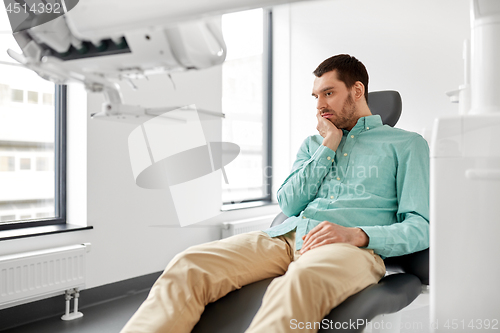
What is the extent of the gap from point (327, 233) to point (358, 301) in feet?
0.84

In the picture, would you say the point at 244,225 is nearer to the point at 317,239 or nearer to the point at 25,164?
the point at 25,164

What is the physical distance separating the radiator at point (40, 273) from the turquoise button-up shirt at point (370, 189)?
1.15 metres

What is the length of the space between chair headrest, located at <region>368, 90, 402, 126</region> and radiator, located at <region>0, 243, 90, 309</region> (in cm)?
157

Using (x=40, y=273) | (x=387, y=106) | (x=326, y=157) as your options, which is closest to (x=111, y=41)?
(x=326, y=157)

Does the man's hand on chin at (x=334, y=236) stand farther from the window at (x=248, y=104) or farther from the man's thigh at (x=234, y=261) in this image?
the window at (x=248, y=104)

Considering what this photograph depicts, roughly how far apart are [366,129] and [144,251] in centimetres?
160

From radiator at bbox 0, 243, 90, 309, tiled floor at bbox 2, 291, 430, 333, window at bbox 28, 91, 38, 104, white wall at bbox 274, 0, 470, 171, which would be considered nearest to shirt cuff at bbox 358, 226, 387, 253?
tiled floor at bbox 2, 291, 430, 333

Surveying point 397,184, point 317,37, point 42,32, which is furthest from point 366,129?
point 317,37

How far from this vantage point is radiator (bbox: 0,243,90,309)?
1835 mm

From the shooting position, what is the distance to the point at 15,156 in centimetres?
217

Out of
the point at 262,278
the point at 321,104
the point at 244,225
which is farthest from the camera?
the point at 244,225

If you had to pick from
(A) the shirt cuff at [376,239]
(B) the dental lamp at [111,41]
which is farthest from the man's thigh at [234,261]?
(B) the dental lamp at [111,41]

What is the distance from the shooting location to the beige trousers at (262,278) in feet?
3.07

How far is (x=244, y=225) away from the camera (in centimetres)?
302
